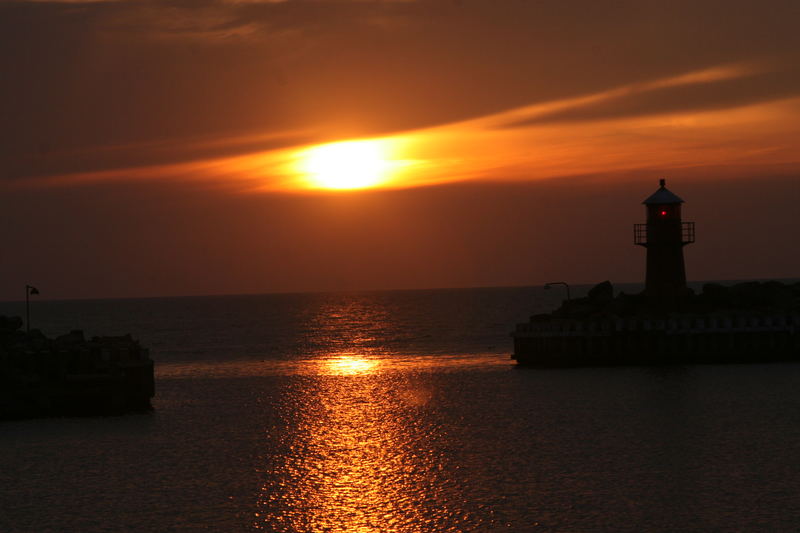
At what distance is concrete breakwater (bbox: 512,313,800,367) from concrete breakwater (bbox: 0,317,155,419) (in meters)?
29.9

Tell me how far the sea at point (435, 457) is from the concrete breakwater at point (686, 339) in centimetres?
113

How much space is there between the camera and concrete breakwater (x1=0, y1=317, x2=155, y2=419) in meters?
49.9

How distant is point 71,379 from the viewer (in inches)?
1973

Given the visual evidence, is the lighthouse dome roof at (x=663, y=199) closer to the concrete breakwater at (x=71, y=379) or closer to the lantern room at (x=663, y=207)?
the lantern room at (x=663, y=207)

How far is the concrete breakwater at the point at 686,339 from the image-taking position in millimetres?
68312

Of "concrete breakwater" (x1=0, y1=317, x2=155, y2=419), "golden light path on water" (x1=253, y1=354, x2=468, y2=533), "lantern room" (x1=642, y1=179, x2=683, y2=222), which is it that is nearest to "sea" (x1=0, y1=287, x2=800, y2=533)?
"golden light path on water" (x1=253, y1=354, x2=468, y2=533)

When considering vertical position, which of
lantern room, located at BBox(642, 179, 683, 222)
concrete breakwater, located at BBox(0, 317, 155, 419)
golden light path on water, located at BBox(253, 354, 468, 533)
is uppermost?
lantern room, located at BBox(642, 179, 683, 222)

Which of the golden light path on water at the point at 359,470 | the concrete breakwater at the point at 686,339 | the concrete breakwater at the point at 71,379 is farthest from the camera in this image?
the concrete breakwater at the point at 686,339

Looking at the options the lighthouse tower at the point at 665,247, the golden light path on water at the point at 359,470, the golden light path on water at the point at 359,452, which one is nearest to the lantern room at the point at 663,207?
the lighthouse tower at the point at 665,247

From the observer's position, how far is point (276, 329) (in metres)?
172

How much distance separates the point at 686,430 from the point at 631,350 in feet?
79.6

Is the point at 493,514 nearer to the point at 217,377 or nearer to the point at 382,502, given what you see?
the point at 382,502

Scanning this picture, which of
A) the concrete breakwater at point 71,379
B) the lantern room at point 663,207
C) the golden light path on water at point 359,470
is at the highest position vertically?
the lantern room at point 663,207

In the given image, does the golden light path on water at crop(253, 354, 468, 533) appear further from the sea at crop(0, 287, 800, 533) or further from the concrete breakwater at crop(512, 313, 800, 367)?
the concrete breakwater at crop(512, 313, 800, 367)
